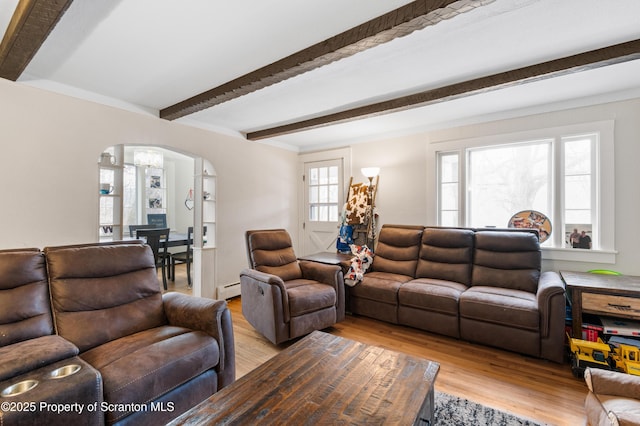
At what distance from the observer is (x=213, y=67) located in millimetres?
2328

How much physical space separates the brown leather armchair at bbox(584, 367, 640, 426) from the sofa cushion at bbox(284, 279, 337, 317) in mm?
1906

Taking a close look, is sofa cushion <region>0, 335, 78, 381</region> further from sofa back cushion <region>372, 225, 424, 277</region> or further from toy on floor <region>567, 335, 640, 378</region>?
toy on floor <region>567, 335, 640, 378</region>

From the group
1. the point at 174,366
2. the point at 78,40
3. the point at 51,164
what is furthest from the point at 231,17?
the point at 51,164

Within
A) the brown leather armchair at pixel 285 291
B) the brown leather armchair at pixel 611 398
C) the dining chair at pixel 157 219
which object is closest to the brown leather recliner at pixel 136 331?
the brown leather armchair at pixel 285 291

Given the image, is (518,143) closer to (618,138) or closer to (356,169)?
(618,138)

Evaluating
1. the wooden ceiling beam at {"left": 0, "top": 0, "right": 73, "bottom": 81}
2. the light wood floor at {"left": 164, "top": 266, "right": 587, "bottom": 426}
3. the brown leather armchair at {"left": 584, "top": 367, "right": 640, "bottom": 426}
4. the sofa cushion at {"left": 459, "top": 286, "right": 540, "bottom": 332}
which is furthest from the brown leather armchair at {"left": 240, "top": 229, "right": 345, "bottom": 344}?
the wooden ceiling beam at {"left": 0, "top": 0, "right": 73, "bottom": 81}

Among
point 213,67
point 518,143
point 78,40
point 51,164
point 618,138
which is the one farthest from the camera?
point 518,143

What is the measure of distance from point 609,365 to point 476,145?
96.2 inches

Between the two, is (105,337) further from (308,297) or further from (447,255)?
(447,255)

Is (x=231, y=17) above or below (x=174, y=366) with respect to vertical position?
above

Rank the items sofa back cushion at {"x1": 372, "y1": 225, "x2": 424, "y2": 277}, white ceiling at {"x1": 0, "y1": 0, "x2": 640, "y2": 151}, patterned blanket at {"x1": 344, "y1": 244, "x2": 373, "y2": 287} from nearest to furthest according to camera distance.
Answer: white ceiling at {"x1": 0, "y1": 0, "x2": 640, "y2": 151} → patterned blanket at {"x1": 344, "y1": 244, "x2": 373, "y2": 287} → sofa back cushion at {"x1": 372, "y1": 225, "x2": 424, "y2": 277}

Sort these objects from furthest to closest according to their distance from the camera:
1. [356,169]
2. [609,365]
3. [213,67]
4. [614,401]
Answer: [356,169] < [213,67] < [609,365] < [614,401]

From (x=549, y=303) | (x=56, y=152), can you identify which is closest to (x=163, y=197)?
(x=56, y=152)

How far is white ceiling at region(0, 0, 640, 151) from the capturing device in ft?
5.45
